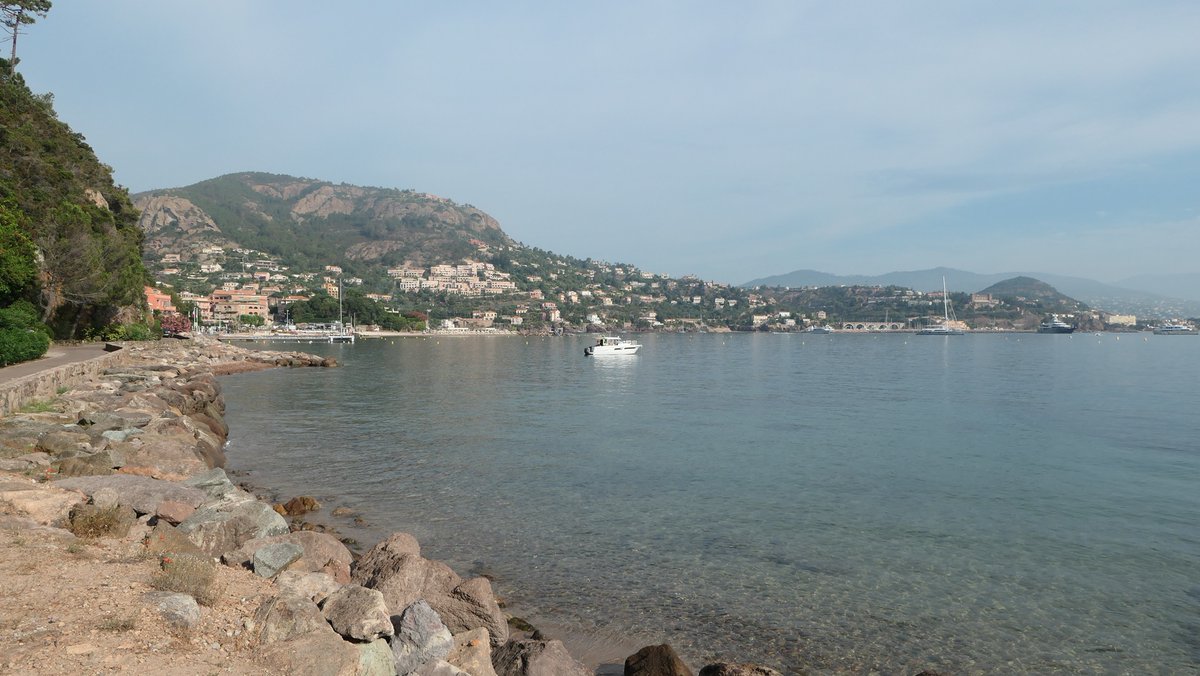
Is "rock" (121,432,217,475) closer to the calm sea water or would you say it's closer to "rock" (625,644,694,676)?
the calm sea water

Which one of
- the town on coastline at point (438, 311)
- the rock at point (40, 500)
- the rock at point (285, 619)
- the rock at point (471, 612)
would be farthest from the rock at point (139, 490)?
the town on coastline at point (438, 311)

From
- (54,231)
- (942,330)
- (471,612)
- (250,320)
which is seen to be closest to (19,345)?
(54,231)

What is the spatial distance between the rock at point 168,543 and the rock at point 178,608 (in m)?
1.49

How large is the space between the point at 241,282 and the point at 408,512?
168 m

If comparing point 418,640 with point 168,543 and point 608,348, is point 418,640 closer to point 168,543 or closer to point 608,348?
point 168,543

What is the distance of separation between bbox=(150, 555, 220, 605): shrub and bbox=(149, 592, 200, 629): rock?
8.7 inches

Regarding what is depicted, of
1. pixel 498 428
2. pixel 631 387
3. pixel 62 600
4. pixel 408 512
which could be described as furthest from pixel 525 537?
pixel 631 387

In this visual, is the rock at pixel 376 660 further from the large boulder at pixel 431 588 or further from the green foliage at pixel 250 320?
the green foliage at pixel 250 320

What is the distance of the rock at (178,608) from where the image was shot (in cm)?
491

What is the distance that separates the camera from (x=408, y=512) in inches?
494

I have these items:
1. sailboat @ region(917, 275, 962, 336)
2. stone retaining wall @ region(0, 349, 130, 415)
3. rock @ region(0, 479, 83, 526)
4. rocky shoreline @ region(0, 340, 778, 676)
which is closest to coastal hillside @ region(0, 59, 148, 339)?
stone retaining wall @ region(0, 349, 130, 415)

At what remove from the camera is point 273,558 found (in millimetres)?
7023

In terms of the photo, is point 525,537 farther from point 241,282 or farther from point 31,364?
point 241,282

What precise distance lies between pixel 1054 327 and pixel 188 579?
179m
